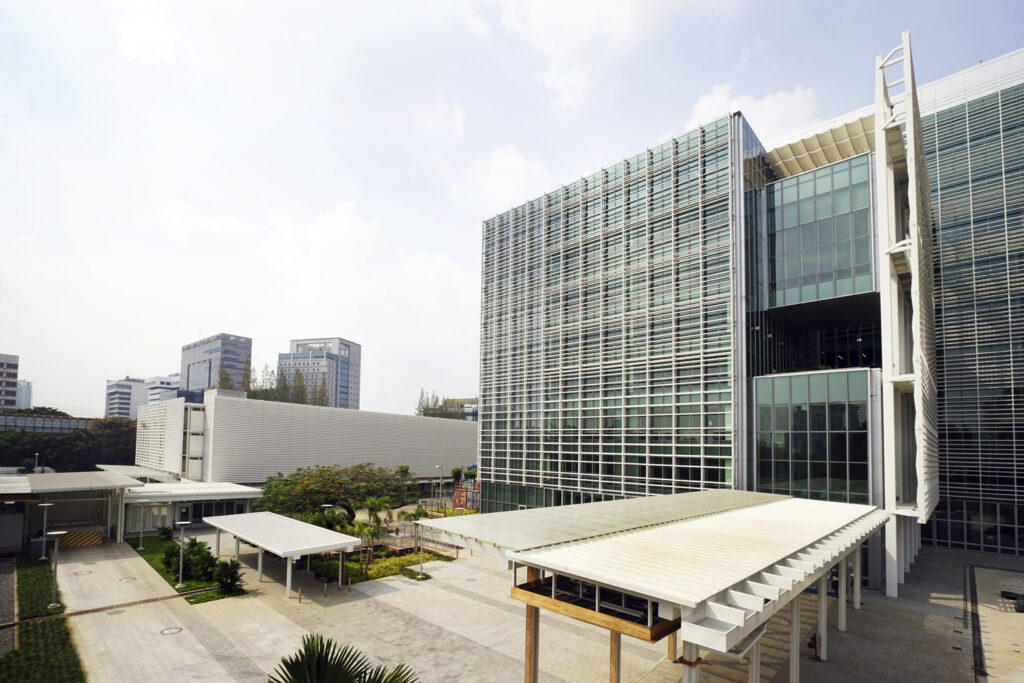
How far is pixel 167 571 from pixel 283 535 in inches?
286

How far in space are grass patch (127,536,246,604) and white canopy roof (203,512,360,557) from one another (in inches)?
97.9

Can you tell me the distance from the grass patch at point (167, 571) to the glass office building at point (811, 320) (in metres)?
23.5

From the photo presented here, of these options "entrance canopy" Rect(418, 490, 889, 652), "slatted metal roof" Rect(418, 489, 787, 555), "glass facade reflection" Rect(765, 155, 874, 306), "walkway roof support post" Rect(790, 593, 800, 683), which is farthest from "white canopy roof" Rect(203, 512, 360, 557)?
"glass facade reflection" Rect(765, 155, 874, 306)

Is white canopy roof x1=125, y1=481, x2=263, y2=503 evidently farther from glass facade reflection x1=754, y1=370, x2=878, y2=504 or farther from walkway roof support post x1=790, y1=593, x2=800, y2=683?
walkway roof support post x1=790, y1=593, x2=800, y2=683

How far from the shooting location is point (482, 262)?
166 feet

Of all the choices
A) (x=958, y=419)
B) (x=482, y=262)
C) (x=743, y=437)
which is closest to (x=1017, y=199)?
(x=958, y=419)

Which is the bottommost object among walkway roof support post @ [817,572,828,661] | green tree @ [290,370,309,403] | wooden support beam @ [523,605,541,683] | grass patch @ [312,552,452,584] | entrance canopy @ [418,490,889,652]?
grass patch @ [312,552,452,584]

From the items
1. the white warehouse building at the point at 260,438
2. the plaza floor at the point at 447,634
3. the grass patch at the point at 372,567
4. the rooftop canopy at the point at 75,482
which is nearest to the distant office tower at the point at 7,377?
the white warehouse building at the point at 260,438

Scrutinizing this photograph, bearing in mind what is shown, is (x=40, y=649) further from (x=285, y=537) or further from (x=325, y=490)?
(x=325, y=490)

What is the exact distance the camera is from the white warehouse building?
164 feet

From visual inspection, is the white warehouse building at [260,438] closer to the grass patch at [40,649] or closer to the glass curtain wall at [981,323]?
the grass patch at [40,649]

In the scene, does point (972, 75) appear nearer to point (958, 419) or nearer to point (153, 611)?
point (958, 419)

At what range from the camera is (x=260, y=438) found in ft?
170

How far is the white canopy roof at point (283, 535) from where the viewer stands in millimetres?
24000
